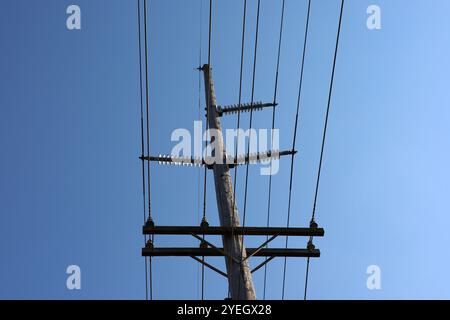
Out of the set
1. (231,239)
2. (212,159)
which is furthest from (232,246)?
(212,159)

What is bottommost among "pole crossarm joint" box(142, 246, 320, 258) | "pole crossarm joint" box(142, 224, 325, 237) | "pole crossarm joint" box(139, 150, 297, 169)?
"pole crossarm joint" box(142, 246, 320, 258)

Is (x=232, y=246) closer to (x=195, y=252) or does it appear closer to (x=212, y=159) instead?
(x=195, y=252)

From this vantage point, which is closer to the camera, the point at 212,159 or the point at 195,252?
the point at 195,252

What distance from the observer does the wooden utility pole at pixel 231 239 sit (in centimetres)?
868

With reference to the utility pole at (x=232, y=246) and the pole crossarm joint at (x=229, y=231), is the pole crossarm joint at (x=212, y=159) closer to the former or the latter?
the utility pole at (x=232, y=246)

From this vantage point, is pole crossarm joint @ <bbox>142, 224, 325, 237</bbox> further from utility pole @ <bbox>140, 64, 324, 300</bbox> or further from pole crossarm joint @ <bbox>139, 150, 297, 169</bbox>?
pole crossarm joint @ <bbox>139, 150, 297, 169</bbox>

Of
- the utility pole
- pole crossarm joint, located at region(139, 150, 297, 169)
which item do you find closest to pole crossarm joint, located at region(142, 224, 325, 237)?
the utility pole

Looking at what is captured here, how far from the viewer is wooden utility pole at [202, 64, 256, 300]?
8.68 meters

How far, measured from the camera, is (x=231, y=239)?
30.5ft

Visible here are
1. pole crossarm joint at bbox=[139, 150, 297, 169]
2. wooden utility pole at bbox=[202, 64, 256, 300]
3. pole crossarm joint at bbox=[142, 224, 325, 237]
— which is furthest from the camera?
pole crossarm joint at bbox=[139, 150, 297, 169]

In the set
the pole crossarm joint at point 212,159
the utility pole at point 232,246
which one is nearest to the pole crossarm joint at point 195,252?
the utility pole at point 232,246
